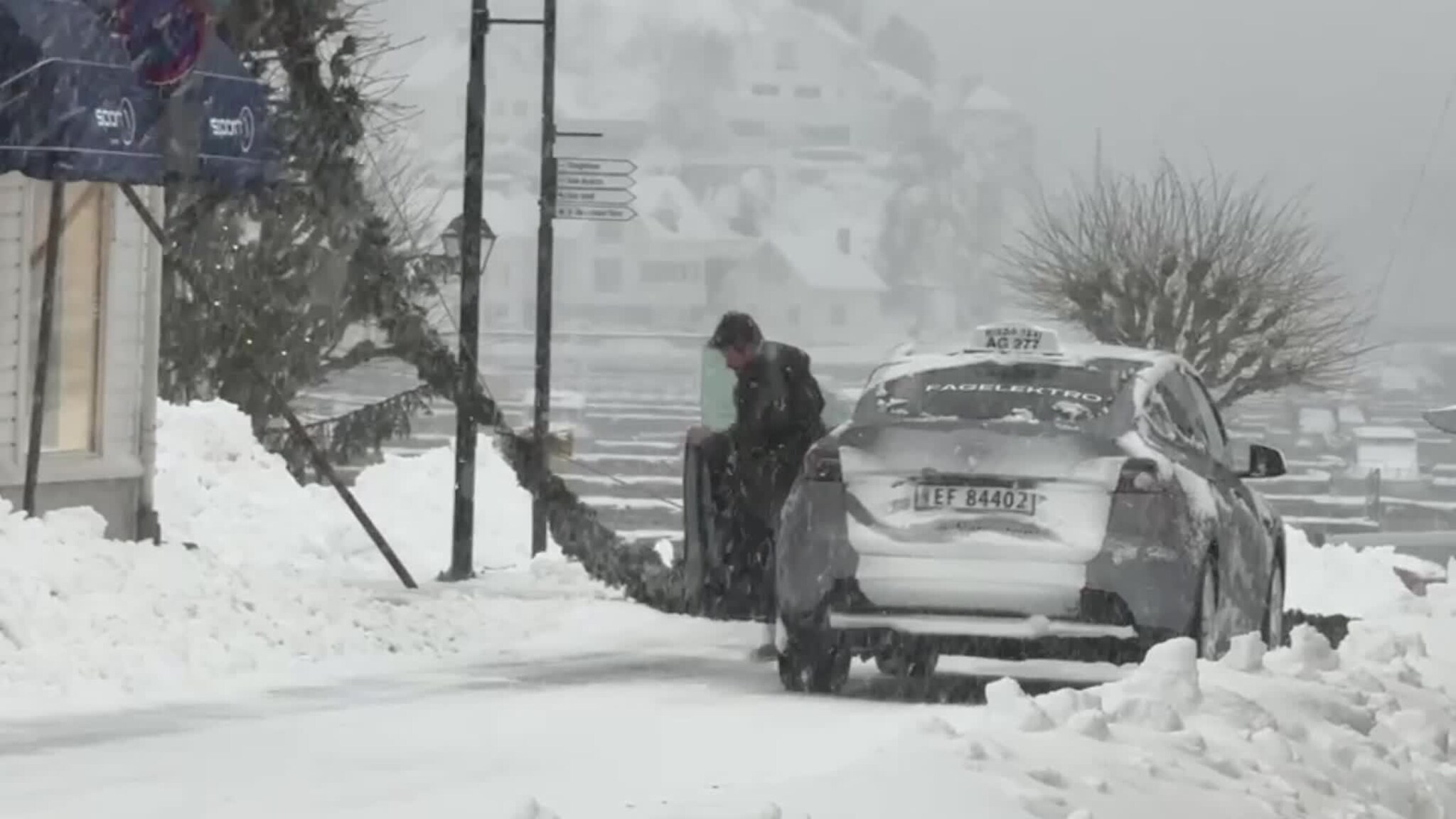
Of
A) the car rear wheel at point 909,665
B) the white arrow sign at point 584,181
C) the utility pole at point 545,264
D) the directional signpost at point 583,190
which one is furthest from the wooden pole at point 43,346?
the white arrow sign at point 584,181

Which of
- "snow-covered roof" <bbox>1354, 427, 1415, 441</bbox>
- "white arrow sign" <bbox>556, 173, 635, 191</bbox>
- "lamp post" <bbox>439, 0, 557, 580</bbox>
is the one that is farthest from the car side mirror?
"snow-covered roof" <bbox>1354, 427, 1415, 441</bbox>

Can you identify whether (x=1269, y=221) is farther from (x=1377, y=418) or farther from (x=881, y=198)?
(x=881, y=198)

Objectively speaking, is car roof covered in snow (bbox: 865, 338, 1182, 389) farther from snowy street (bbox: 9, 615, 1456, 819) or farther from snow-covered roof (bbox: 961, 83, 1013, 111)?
snow-covered roof (bbox: 961, 83, 1013, 111)

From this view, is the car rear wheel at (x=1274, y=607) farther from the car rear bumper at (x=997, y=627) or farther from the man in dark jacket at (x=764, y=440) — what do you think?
the car rear bumper at (x=997, y=627)

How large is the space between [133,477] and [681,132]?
7999 cm

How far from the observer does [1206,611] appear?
12000 millimetres

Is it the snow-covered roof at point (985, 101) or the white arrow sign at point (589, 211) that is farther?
the snow-covered roof at point (985, 101)

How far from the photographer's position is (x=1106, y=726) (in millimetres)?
8867

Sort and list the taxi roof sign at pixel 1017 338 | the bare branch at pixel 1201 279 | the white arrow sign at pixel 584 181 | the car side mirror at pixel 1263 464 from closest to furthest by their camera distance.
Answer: the taxi roof sign at pixel 1017 338
the car side mirror at pixel 1263 464
the white arrow sign at pixel 584 181
the bare branch at pixel 1201 279

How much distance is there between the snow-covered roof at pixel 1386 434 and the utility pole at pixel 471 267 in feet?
172

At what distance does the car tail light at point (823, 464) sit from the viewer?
1181 cm

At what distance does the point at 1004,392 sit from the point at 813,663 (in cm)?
150

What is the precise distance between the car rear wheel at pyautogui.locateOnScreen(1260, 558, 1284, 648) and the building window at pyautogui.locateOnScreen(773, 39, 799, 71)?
297 feet

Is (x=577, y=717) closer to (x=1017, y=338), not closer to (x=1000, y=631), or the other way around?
(x=1000, y=631)
